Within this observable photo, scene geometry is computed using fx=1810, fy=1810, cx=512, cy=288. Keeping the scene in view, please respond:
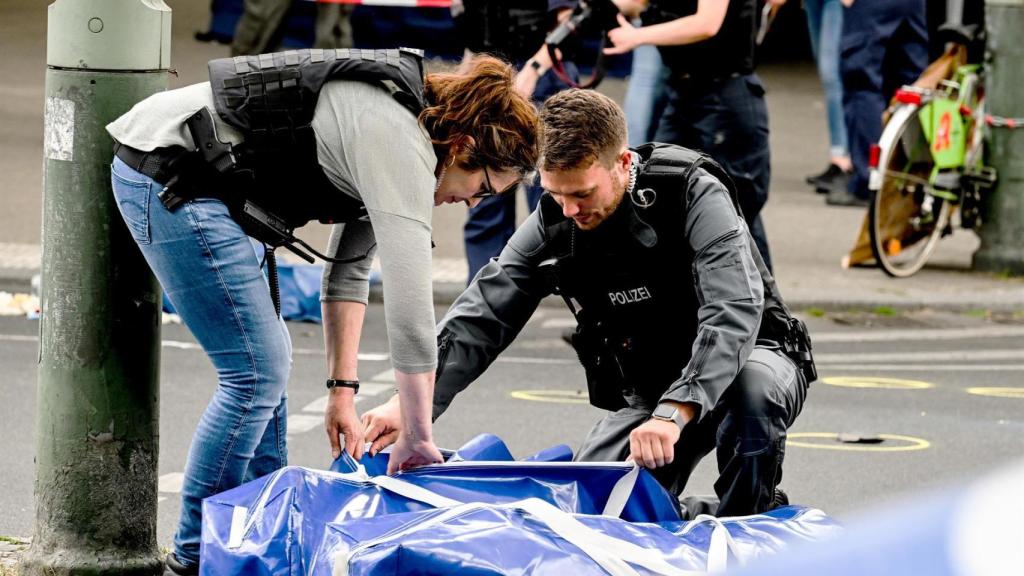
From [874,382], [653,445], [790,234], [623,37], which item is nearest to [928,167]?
[790,234]

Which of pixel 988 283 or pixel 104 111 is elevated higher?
pixel 104 111

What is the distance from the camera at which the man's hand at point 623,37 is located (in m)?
7.42

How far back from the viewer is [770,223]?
35.8ft

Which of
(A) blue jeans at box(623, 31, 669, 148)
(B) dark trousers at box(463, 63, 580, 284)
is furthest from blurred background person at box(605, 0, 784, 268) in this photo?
(B) dark trousers at box(463, 63, 580, 284)

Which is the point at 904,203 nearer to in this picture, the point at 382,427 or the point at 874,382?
the point at 874,382

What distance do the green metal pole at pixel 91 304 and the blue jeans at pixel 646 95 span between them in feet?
13.1

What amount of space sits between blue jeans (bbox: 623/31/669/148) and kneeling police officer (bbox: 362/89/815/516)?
333 centimetres

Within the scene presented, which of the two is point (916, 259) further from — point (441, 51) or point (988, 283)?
point (441, 51)

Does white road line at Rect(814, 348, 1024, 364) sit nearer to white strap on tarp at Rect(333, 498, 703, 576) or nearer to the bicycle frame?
the bicycle frame

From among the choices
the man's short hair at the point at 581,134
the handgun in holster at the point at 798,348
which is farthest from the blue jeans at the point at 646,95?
the man's short hair at the point at 581,134

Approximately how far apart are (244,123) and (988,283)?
6.24 metres

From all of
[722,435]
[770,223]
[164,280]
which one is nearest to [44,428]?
[164,280]

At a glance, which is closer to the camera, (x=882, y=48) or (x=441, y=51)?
(x=882, y=48)

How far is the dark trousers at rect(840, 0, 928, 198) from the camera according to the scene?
432 inches
